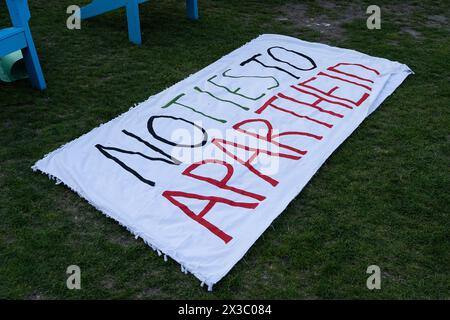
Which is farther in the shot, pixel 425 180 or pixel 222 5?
pixel 222 5

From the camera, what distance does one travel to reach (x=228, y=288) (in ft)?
7.77

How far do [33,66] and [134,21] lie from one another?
4.80 feet

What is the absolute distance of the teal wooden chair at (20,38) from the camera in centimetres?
369

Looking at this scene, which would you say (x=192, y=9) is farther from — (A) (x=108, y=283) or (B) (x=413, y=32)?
(A) (x=108, y=283)

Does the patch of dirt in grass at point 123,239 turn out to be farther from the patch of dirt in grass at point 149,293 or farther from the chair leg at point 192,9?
the chair leg at point 192,9

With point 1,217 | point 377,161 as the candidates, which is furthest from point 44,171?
point 377,161

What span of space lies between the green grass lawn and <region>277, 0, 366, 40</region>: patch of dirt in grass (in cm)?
41

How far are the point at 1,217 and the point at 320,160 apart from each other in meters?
2.28

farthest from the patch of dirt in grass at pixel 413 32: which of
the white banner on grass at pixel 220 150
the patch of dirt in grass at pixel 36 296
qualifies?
the patch of dirt in grass at pixel 36 296

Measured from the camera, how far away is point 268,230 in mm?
2719

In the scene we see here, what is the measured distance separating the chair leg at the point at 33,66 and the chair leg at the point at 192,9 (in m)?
2.42

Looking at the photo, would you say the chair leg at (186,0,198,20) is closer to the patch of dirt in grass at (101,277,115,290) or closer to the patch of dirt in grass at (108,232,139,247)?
the patch of dirt in grass at (108,232,139,247)
